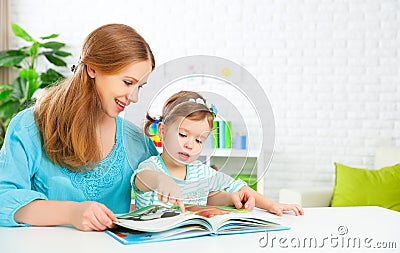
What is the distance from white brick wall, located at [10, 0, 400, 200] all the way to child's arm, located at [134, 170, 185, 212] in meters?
2.67

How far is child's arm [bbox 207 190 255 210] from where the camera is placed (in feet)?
4.41

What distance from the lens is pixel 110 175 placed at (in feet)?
4.90

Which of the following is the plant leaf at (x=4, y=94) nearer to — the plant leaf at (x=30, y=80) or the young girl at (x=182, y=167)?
the plant leaf at (x=30, y=80)

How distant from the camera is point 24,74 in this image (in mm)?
3658

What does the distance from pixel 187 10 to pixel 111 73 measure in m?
2.68

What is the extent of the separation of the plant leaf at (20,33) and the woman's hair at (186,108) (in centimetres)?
289

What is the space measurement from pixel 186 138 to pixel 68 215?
0.33 metres

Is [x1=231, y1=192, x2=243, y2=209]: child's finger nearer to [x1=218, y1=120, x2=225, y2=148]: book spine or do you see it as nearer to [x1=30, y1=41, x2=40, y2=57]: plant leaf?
[x1=218, y1=120, x2=225, y2=148]: book spine

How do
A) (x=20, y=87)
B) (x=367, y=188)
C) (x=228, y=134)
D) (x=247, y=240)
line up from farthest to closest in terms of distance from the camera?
(x=20, y=87), (x=367, y=188), (x=228, y=134), (x=247, y=240)

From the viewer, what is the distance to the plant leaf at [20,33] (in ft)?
12.3

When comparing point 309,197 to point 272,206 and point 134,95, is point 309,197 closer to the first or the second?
point 272,206

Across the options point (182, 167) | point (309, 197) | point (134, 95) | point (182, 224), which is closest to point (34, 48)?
point (309, 197)

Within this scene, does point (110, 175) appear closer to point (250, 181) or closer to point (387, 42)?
point (250, 181)

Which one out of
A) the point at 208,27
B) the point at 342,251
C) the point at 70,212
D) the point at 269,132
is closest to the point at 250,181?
the point at 269,132
